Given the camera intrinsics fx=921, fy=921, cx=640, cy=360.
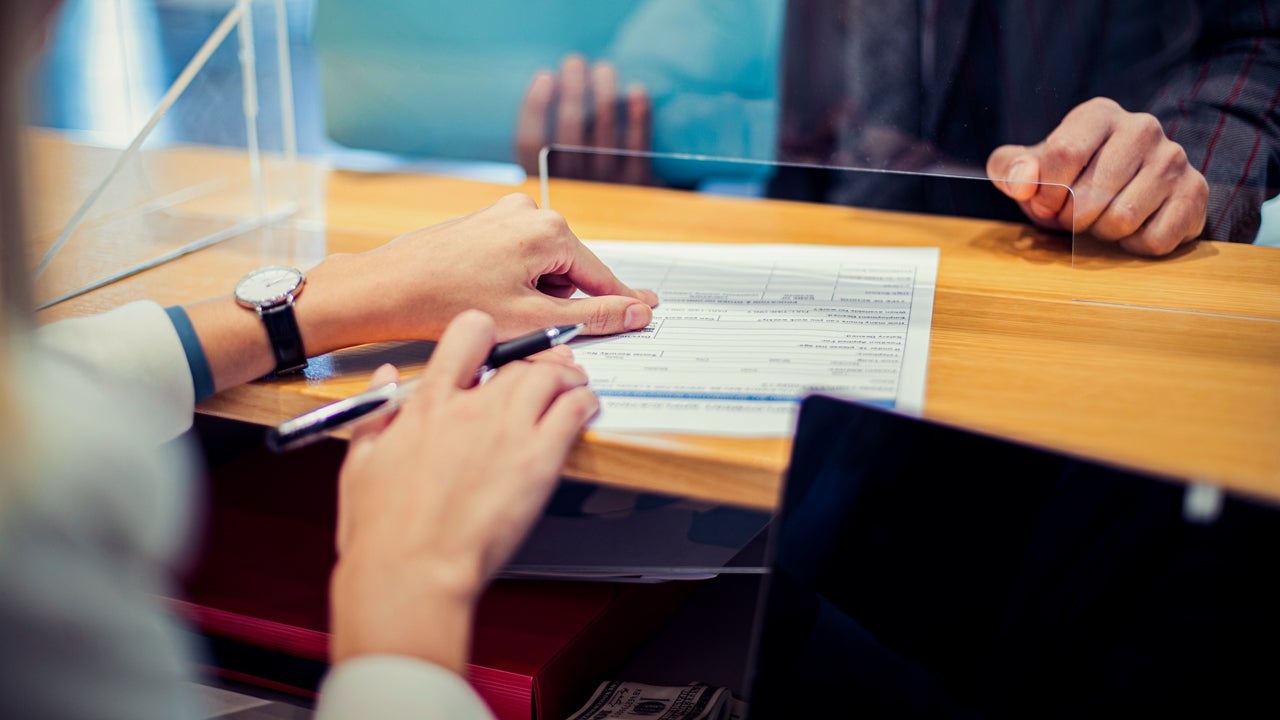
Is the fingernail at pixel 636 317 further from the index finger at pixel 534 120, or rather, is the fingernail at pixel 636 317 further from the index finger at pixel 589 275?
the index finger at pixel 534 120

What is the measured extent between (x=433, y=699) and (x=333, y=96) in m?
0.71

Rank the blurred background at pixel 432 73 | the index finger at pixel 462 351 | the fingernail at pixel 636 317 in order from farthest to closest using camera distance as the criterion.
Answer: the blurred background at pixel 432 73
the fingernail at pixel 636 317
the index finger at pixel 462 351

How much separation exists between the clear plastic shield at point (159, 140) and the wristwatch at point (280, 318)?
16 centimetres

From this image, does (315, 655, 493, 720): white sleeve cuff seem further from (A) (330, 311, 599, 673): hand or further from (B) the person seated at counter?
(B) the person seated at counter

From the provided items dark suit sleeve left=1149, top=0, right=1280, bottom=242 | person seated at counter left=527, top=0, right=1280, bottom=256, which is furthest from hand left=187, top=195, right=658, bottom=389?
dark suit sleeve left=1149, top=0, right=1280, bottom=242

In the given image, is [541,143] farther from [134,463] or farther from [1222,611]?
[1222,611]

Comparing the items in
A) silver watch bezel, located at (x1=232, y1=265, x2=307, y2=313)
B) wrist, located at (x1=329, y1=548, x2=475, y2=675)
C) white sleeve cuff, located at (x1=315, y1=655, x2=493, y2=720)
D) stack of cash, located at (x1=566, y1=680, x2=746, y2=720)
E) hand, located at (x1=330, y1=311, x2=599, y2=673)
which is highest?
silver watch bezel, located at (x1=232, y1=265, x2=307, y2=313)

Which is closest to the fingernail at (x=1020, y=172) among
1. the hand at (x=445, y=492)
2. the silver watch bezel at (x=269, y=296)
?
the hand at (x=445, y=492)

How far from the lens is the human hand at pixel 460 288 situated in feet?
1.85

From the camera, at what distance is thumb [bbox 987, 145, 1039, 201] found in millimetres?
680

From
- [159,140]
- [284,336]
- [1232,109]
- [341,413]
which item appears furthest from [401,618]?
[1232,109]

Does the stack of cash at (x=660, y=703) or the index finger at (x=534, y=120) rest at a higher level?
the index finger at (x=534, y=120)

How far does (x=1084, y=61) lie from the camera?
0.66 metres

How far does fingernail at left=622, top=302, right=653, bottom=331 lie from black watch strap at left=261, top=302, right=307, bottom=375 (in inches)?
7.9
